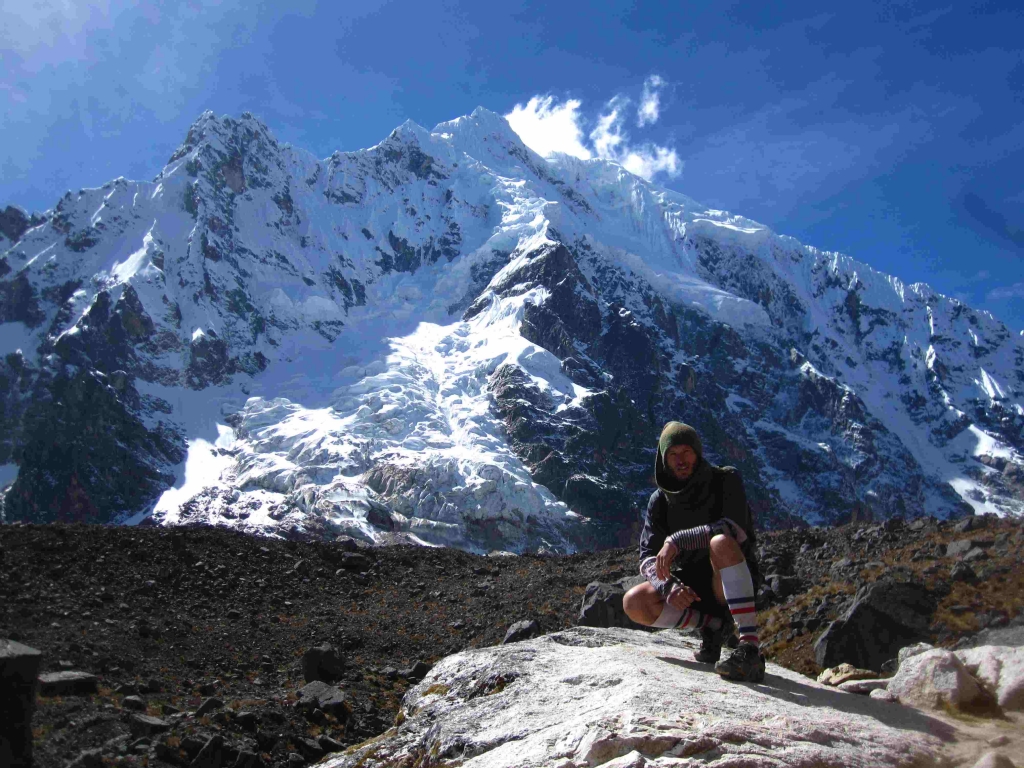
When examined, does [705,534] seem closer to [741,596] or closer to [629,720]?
[741,596]

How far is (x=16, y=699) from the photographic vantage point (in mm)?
5984

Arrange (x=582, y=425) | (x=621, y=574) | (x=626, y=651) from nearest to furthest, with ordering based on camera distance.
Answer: (x=626, y=651) < (x=621, y=574) < (x=582, y=425)

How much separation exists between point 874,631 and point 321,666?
7784 millimetres

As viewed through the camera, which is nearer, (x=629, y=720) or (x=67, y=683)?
(x=629, y=720)

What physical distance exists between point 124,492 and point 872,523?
13986 centimetres

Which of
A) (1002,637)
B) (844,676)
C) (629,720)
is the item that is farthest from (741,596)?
(1002,637)

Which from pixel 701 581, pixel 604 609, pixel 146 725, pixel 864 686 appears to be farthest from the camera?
pixel 604 609

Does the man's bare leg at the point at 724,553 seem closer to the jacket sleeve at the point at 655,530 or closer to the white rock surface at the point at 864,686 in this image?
the jacket sleeve at the point at 655,530

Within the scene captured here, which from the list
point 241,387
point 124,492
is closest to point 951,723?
point 124,492

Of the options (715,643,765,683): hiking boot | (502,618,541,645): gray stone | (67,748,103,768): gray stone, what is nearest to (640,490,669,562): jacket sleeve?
(715,643,765,683): hiking boot

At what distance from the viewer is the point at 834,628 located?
11.0 meters

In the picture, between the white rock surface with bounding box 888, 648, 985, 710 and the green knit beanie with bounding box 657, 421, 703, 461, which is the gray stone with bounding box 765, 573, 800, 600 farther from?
the green knit beanie with bounding box 657, 421, 703, 461

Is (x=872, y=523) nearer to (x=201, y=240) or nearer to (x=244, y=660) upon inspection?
(x=244, y=660)

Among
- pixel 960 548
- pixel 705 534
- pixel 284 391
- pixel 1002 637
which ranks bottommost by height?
pixel 1002 637
